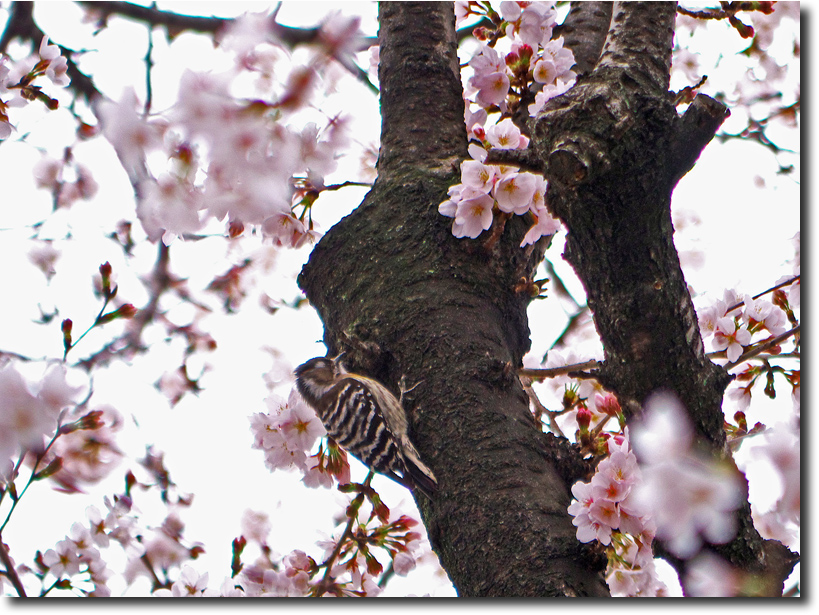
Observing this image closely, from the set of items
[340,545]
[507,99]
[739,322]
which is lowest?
[340,545]

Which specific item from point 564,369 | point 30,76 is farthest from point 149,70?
point 564,369

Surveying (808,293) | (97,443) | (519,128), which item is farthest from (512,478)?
(97,443)

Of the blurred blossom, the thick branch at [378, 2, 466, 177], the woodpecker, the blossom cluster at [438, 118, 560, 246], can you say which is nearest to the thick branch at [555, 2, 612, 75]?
the thick branch at [378, 2, 466, 177]

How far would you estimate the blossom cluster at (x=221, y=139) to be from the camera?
3.48 ft

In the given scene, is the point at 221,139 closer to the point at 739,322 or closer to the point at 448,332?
the point at 448,332

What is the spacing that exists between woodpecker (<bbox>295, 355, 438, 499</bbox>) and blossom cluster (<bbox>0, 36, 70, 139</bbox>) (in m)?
1.37

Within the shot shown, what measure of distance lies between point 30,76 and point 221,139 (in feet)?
5.21

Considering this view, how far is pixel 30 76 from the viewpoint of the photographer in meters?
2.20

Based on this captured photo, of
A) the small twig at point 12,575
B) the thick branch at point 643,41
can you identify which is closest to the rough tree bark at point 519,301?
the thick branch at point 643,41

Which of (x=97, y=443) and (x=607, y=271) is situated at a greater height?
(x=607, y=271)

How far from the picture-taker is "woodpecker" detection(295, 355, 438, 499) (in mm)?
1790

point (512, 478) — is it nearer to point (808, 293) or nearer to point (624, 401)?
point (624, 401)

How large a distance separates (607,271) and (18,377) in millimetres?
1152

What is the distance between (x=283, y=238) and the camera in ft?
6.91
